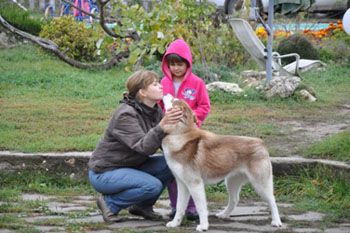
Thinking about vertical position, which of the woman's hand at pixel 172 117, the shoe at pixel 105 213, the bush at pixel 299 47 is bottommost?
the bush at pixel 299 47

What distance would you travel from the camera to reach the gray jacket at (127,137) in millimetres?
6199

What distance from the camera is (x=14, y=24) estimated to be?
16.9m

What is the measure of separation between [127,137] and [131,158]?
238 millimetres

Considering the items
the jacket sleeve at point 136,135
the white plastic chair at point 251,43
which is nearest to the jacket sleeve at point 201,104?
the jacket sleeve at point 136,135

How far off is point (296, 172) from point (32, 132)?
3.07 metres

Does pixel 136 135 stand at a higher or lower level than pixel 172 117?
lower

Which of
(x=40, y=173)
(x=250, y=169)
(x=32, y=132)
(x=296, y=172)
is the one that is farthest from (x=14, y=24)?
(x=250, y=169)

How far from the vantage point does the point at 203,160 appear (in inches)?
240

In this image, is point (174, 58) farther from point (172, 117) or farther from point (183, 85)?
point (172, 117)

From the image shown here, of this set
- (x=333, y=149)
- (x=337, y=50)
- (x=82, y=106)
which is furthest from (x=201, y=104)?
(x=337, y=50)

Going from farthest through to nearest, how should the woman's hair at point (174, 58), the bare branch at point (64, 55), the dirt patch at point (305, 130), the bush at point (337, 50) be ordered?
the bush at point (337, 50), the bare branch at point (64, 55), the dirt patch at point (305, 130), the woman's hair at point (174, 58)

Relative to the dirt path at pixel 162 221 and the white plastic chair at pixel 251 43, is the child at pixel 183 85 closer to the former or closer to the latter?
the dirt path at pixel 162 221

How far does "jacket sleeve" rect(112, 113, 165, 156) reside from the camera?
605cm

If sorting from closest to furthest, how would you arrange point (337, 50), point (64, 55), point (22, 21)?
point (64, 55) → point (337, 50) → point (22, 21)
